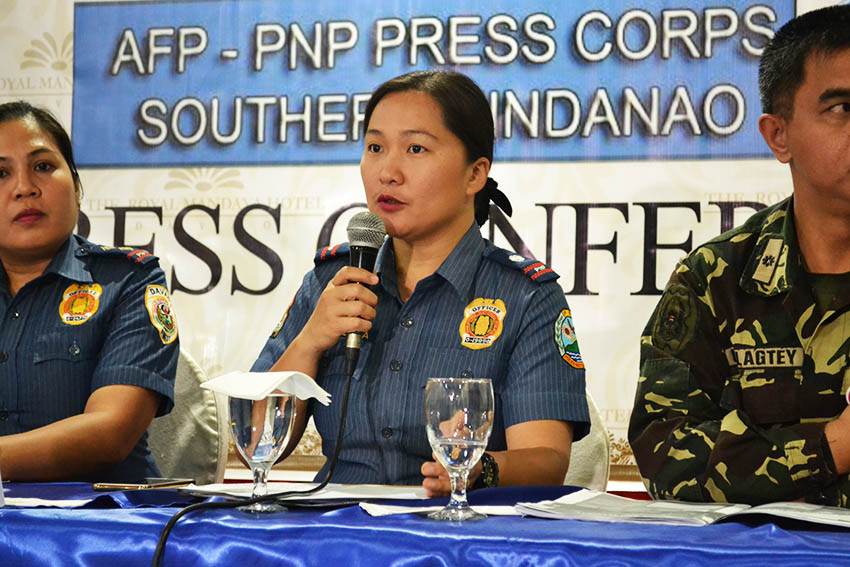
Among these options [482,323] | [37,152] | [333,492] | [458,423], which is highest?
[37,152]

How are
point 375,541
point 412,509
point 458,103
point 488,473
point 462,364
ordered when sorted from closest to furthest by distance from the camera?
point 375,541 → point 412,509 → point 488,473 → point 462,364 → point 458,103

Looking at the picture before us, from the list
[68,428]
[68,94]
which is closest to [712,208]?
[68,428]

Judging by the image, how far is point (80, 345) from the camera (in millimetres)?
2303

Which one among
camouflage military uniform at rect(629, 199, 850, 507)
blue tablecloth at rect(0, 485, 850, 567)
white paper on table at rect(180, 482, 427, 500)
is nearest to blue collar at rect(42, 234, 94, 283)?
white paper on table at rect(180, 482, 427, 500)

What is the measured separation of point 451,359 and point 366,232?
0.32 metres

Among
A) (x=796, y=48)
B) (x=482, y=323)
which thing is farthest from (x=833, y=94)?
(x=482, y=323)

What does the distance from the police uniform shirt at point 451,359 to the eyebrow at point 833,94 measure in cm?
60

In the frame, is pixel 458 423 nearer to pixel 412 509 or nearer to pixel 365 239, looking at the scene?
pixel 412 509

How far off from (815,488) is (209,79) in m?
2.21

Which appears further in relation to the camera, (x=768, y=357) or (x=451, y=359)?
(x=451, y=359)

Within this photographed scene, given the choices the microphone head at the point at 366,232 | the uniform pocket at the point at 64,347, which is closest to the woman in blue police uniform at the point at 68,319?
the uniform pocket at the point at 64,347

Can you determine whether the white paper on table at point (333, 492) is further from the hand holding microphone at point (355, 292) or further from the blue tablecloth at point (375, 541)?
the hand holding microphone at point (355, 292)

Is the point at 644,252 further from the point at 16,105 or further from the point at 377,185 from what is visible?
the point at 16,105

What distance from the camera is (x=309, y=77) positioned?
3.12 metres
